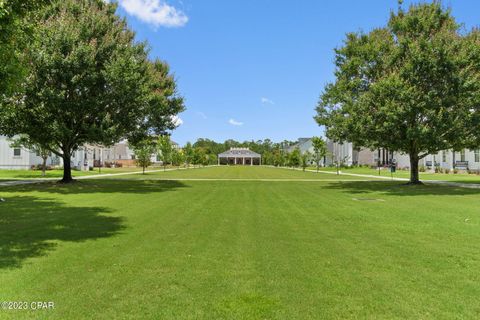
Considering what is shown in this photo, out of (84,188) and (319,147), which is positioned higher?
(319,147)

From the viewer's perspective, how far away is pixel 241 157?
158 m

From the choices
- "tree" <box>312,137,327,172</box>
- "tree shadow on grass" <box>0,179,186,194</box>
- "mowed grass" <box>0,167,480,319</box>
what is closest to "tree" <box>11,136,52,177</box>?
"tree shadow on grass" <box>0,179,186,194</box>

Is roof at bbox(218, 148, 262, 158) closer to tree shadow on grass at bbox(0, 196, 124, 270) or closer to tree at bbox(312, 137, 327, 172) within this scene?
tree at bbox(312, 137, 327, 172)

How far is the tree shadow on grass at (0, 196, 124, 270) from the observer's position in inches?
325

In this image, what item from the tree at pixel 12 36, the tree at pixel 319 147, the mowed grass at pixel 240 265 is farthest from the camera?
the tree at pixel 319 147

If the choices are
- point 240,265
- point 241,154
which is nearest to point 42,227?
point 240,265

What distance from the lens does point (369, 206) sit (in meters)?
16.6

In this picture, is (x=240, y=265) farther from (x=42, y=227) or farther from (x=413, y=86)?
(x=413, y=86)

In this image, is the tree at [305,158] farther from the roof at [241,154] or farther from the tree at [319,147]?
the roof at [241,154]

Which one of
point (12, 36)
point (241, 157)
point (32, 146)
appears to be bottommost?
point (32, 146)

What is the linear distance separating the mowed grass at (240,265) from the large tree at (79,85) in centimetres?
1234

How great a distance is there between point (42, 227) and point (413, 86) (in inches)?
815

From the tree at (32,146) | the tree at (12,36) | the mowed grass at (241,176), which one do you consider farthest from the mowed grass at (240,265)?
the mowed grass at (241,176)

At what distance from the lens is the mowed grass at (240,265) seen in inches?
209
